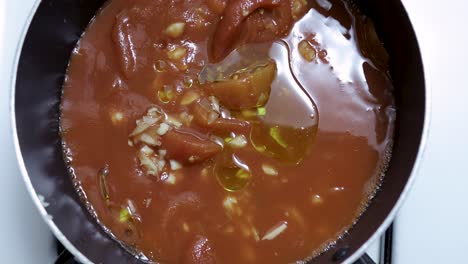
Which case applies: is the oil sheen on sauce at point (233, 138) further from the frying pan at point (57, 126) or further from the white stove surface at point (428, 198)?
the white stove surface at point (428, 198)

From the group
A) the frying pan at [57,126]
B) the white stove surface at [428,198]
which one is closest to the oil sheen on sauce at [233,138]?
the frying pan at [57,126]

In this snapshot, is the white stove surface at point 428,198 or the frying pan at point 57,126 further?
the white stove surface at point 428,198

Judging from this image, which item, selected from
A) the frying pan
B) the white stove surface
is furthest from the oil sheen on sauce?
the white stove surface

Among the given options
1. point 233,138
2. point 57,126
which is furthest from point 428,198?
point 57,126

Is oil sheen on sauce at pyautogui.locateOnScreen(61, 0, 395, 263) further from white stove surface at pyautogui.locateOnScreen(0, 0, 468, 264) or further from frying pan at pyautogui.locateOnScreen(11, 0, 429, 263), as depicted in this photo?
white stove surface at pyautogui.locateOnScreen(0, 0, 468, 264)
